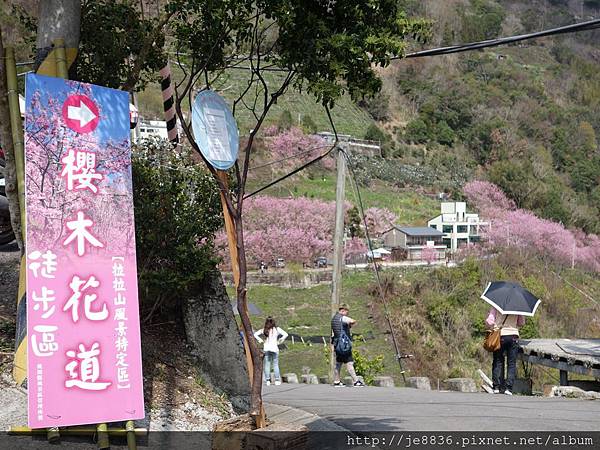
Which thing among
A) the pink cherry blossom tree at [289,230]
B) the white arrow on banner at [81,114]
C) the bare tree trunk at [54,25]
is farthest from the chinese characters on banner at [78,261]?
the pink cherry blossom tree at [289,230]

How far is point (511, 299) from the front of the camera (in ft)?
39.0

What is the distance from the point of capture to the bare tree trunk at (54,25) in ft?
21.3

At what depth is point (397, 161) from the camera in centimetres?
6444

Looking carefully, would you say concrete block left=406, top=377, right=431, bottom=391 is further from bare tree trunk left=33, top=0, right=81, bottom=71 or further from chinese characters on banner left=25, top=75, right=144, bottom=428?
bare tree trunk left=33, top=0, right=81, bottom=71

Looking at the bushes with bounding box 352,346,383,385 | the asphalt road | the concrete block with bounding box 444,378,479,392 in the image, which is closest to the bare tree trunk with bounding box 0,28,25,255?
the asphalt road

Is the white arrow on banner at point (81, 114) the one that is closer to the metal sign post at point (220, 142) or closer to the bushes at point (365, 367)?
the metal sign post at point (220, 142)

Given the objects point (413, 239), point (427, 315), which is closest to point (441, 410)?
point (427, 315)

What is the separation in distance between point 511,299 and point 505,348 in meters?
0.85

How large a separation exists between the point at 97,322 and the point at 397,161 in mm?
59894

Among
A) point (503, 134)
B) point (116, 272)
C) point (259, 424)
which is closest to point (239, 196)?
point (116, 272)

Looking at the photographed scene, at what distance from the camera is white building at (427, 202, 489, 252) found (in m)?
48.1

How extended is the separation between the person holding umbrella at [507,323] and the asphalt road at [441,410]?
2.60 feet

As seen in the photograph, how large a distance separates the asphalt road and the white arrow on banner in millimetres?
3652

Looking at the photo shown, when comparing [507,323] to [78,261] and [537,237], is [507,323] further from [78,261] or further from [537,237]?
[537,237]
